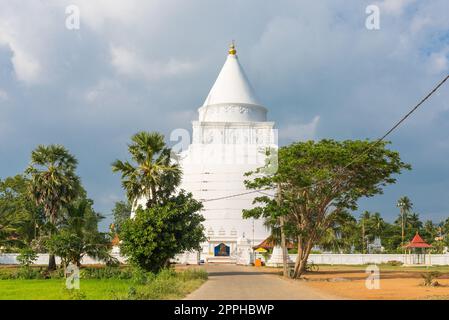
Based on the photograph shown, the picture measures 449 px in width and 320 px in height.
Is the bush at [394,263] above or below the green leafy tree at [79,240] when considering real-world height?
below

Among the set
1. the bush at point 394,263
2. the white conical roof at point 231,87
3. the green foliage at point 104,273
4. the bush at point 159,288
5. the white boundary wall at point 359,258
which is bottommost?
the bush at point 394,263

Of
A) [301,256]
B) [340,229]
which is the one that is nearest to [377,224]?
[340,229]

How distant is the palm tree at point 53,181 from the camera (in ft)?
123

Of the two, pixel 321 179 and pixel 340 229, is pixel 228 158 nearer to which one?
pixel 340 229

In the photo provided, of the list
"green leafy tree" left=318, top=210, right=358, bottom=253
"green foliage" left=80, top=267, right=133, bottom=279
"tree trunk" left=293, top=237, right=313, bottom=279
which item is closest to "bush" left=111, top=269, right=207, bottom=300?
"green foliage" left=80, top=267, right=133, bottom=279

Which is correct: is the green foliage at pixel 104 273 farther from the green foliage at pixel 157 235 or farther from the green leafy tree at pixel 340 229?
the green leafy tree at pixel 340 229

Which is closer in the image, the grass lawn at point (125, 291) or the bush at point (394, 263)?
the grass lawn at point (125, 291)

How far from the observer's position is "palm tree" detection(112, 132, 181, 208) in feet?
105

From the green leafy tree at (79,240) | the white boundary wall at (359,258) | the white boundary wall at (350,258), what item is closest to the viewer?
the green leafy tree at (79,240)

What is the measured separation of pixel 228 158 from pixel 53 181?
106ft

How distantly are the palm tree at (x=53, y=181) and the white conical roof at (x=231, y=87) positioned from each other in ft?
114

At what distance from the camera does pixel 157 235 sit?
3019 centimetres

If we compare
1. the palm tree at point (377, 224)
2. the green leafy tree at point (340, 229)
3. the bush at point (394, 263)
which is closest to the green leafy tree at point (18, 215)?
the green leafy tree at point (340, 229)
